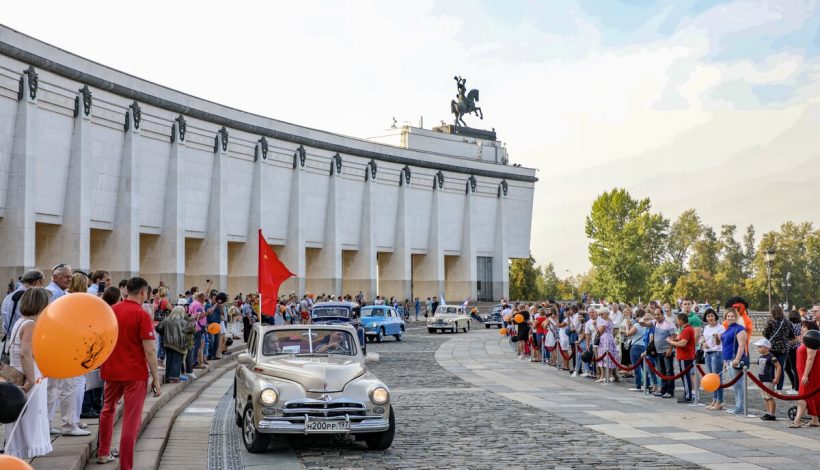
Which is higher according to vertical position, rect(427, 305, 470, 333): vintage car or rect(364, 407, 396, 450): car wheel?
rect(427, 305, 470, 333): vintage car

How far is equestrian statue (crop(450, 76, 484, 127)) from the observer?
85312 mm

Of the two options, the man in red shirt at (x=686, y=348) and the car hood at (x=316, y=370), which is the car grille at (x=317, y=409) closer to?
the car hood at (x=316, y=370)

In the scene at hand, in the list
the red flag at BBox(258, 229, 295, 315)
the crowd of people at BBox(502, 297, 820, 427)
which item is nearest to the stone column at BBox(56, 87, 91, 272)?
the red flag at BBox(258, 229, 295, 315)

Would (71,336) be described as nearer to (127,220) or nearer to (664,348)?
(664,348)

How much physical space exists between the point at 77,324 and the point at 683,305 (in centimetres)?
1697

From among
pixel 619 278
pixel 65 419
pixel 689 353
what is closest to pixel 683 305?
pixel 689 353

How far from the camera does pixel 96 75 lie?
141 ft

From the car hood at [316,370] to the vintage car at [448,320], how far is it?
35.3m

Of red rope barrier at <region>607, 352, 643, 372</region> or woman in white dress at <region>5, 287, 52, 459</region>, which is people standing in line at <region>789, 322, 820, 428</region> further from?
woman in white dress at <region>5, 287, 52, 459</region>

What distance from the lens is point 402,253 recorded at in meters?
73.6

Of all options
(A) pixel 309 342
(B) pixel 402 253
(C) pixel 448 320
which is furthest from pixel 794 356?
(B) pixel 402 253

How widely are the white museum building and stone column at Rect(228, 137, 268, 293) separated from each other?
0.32 feet

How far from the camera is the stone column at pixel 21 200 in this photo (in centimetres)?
3606

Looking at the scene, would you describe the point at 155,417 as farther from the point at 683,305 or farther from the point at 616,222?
the point at 616,222
